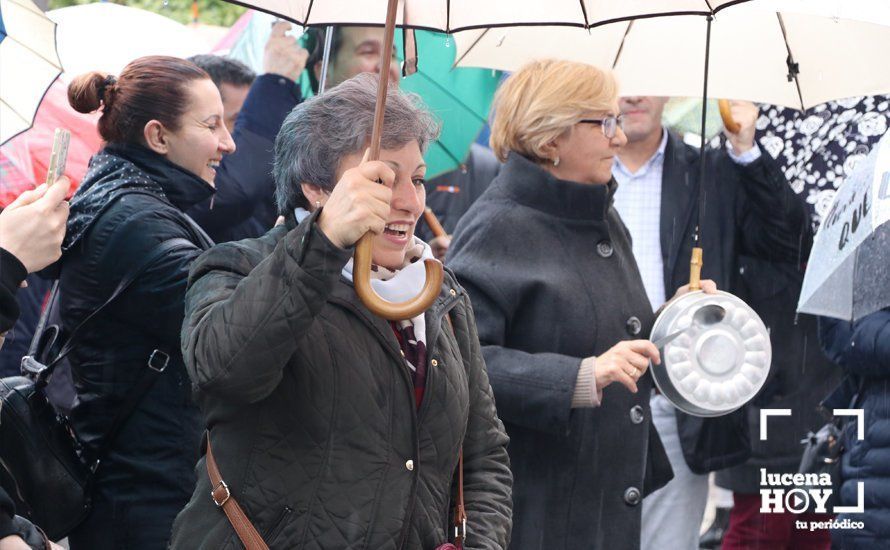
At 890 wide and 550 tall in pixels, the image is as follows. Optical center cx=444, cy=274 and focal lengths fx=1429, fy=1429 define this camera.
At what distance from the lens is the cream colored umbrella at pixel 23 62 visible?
400 cm

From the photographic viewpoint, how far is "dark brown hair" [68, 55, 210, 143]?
14.8 ft

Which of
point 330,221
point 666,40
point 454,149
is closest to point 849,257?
point 666,40

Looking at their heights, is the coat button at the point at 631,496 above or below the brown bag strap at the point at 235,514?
below

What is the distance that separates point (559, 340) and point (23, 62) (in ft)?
6.32

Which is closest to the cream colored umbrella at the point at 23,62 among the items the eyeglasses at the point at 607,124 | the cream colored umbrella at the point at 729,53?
the eyeglasses at the point at 607,124

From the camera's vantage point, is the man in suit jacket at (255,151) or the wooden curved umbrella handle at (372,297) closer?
the wooden curved umbrella handle at (372,297)

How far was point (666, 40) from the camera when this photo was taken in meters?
5.54

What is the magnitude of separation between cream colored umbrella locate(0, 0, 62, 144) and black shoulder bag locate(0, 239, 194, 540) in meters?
0.54

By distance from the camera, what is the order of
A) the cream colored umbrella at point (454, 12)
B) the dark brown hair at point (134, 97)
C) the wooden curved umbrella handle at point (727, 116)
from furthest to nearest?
the wooden curved umbrella handle at point (727, 116)
the dark brown hair at point (134, 97)
the cream colored umbrella at point (454, 12)

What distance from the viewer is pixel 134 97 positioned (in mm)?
4566

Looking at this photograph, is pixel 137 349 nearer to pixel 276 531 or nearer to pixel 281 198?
pixel 281 198

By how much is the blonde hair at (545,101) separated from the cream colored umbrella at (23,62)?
1.60 meters

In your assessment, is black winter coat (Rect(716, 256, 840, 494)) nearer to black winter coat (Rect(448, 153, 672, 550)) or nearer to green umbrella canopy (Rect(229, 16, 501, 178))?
green umbrella canopy (Rect(229, 16, 501, 178))

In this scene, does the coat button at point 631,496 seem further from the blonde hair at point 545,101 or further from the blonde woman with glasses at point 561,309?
the blonde hair at point 545,101
